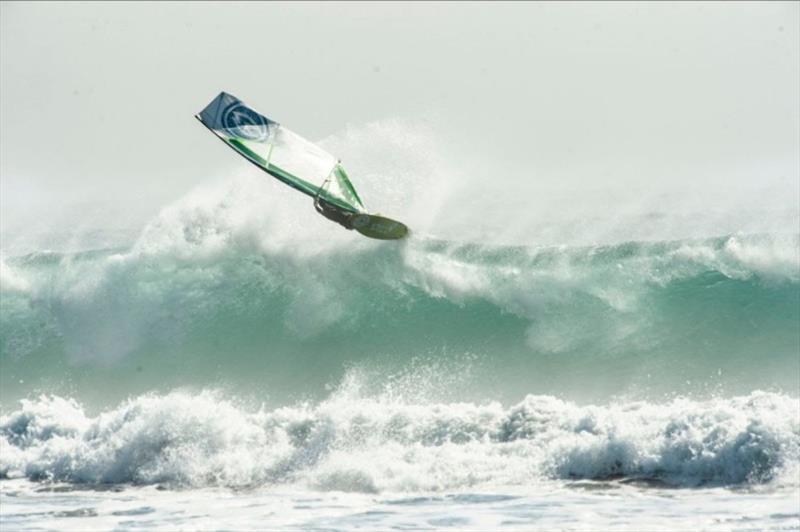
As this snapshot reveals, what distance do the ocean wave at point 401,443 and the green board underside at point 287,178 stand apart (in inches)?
114

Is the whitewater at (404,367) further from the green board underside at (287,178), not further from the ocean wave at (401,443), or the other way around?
the green board underside at (287,178)

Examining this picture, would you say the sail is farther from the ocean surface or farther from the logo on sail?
the ocean surface

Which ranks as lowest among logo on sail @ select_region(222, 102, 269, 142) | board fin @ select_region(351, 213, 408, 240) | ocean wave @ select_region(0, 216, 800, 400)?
ocean wave @ select_region(0, 216, 800, 400)

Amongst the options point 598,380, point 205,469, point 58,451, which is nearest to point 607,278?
point 598,380

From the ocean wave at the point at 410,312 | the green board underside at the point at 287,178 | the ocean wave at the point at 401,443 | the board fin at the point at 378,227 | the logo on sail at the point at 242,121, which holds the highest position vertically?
the logo on sail at the point at 242,121

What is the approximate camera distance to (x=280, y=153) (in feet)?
66.7

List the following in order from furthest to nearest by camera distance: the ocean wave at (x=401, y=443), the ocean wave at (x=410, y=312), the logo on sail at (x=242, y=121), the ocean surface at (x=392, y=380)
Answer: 1. the logo on sail at (x=242, y=121)
2. the ocean wave at (x=410, y=312)
3. the ocean wave at (x=401, y=443)
4. the ocean surface at (x=392, y=380)

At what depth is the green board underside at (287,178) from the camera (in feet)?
64.9

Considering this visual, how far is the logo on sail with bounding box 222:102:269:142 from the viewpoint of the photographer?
20.5 meters

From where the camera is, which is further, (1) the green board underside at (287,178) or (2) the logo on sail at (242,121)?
(2) the logo on sail at (242,121)

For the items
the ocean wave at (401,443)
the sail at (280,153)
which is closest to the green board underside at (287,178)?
the sail at (280,153)

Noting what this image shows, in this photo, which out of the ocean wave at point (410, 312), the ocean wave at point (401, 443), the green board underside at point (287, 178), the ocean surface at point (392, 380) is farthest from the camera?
the green board underside at point (287, 178)

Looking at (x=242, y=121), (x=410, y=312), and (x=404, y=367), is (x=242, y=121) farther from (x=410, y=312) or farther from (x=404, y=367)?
(x=404, y=367)

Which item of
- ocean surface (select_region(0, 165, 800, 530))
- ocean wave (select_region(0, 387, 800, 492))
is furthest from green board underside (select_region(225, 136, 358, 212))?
ocean wave (select_region(0, 387, 800, 492))
